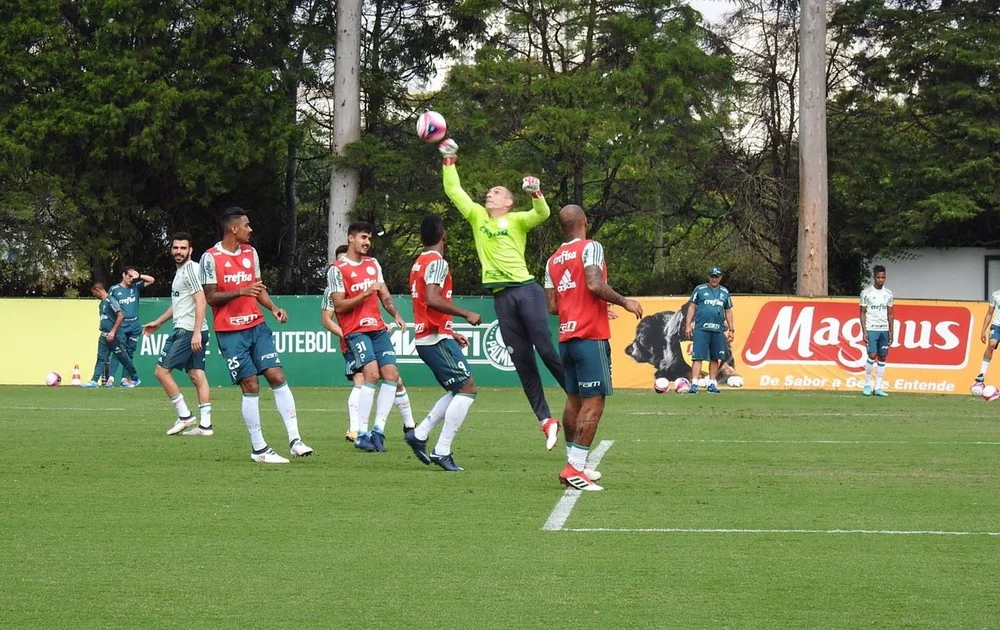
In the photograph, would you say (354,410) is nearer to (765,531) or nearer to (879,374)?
(765,531)

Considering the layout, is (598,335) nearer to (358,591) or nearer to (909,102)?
(358,591)

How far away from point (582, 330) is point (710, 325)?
46.8ft

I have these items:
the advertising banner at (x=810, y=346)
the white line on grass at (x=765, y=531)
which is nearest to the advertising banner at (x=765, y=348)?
the advertising banner at (x=810, y=346)

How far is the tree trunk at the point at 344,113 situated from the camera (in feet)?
112

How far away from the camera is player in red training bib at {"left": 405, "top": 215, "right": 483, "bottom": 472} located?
37.8 ft

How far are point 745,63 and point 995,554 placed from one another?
31.5 metres

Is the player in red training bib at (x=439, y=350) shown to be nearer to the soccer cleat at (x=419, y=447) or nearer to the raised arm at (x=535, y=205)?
the soccer cleat at (x=419, y=447)

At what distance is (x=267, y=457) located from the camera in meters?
12.2

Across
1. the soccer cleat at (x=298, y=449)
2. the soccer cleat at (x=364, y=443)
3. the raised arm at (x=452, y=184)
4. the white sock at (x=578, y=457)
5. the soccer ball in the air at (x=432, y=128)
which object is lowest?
the soccer cleat at (x=364, y=443)

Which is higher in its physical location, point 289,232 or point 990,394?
point 289,232

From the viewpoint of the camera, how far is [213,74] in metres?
34.9

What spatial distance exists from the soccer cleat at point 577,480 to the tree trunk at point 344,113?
975 inches

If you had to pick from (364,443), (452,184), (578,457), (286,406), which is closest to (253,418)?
(286,406)

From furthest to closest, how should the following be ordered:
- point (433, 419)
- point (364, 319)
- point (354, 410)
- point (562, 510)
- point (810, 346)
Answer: point (810, 346), point (354, 410), point (364, 319), point (433, 419), point (562, 510)
